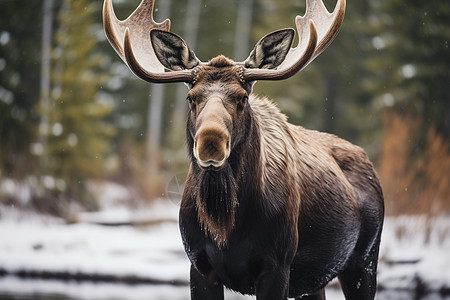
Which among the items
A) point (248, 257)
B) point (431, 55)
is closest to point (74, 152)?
point (431, 55)

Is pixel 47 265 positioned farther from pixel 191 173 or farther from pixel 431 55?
pixel 431 55

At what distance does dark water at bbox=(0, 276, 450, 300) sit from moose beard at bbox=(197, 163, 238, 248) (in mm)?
4940

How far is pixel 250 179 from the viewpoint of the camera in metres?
3.68

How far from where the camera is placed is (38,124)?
50.1ft

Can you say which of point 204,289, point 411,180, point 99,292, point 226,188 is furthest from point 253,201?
point 411,180

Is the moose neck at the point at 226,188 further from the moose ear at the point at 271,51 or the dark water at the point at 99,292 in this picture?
the dark water at the point at 99,292

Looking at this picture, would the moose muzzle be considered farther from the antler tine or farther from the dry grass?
the dry grass

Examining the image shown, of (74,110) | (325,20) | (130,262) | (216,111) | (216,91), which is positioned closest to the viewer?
(216,111)

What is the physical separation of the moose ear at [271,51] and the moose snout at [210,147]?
0.85m

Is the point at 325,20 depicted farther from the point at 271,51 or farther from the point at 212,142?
the point at 212,142

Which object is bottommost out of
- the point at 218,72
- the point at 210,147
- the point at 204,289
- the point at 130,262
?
the point at 130,262

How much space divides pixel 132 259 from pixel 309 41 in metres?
7.66

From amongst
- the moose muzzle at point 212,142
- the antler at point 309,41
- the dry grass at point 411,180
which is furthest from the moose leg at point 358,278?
the dry grass at point 411,180

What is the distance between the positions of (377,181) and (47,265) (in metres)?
6.87
